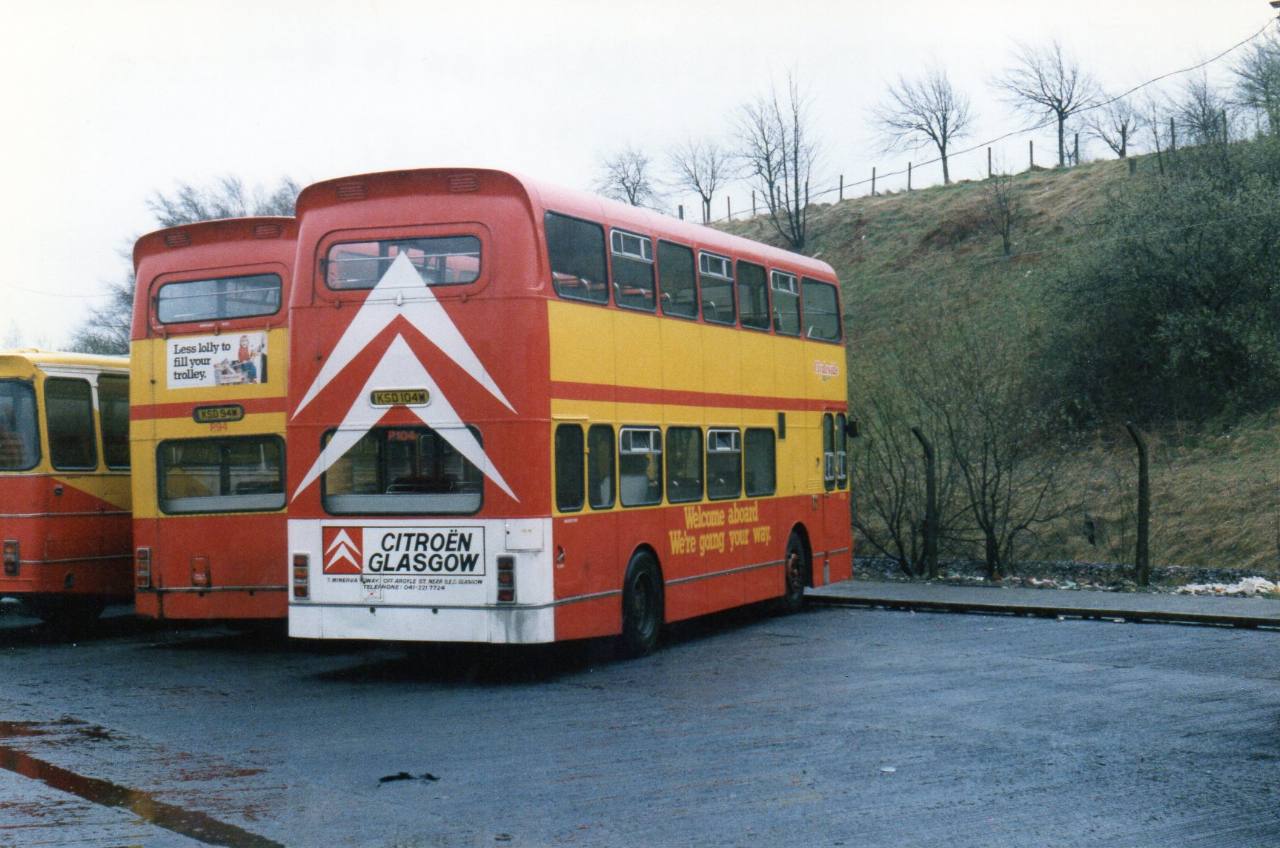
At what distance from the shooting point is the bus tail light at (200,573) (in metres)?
15.5

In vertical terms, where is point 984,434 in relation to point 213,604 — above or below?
above

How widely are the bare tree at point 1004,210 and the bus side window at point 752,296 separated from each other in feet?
145

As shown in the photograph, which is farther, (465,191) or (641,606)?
(641,606)

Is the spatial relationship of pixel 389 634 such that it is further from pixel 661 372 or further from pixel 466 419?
pixel 661 372

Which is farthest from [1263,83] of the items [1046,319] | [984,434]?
[984,434]

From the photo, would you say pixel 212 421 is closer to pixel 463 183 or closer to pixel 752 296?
pixel 463 183

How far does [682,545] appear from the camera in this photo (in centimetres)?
1555

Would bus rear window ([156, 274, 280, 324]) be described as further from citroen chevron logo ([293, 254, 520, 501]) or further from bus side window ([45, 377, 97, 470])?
citroen chevron logo ([293, 254, 520, 501])

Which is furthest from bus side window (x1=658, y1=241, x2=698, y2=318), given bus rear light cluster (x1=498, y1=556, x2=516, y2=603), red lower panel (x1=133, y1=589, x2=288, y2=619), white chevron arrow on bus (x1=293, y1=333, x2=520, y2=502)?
red lower panel (x1=133, y1=589, x2=288, y2=619)

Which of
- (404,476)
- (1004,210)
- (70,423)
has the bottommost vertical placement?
(404,476)

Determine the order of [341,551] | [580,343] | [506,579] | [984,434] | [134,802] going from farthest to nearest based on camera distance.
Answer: [984,434]
[580,343]
[341,551]
[506,579]
[134,802]

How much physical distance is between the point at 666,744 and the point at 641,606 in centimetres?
495

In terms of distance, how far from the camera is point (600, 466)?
548 inches

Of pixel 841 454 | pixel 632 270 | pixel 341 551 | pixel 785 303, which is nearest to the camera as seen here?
pixel 341 551
